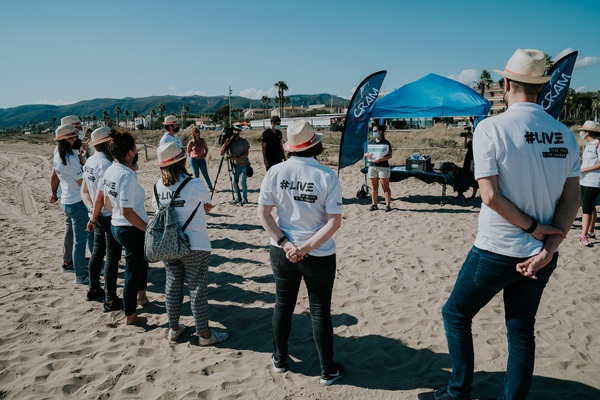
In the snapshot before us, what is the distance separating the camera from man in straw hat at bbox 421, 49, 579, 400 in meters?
1.97

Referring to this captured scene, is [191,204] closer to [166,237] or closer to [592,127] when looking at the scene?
[166,237]

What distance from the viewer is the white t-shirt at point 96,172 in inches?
153

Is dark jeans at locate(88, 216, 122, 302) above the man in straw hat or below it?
below

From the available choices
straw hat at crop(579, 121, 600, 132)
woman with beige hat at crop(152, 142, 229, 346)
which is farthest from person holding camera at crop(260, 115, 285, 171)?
straw hat at crop(579, 121, 600, 132)

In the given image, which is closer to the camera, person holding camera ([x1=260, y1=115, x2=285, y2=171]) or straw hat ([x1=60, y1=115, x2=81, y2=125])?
straw hat ([x1=60, y1=115, x2=81, y2=125])

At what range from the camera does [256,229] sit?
7.41 meters

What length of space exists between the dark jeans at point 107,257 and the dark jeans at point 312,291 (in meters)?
2.06

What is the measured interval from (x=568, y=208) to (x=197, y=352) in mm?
3042

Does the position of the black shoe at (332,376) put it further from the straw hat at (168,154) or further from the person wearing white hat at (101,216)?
the person wearing white hat at (101,216)

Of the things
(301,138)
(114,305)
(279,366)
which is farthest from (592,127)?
(114,305)

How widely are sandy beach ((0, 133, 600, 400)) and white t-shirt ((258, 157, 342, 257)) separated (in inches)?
48.4

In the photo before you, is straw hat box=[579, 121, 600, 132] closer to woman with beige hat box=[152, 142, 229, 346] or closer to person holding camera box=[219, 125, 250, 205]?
woman with beige hat box=[152, 142, 229, 346]

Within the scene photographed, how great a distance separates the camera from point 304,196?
2.55 meters

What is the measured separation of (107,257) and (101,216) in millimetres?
441
